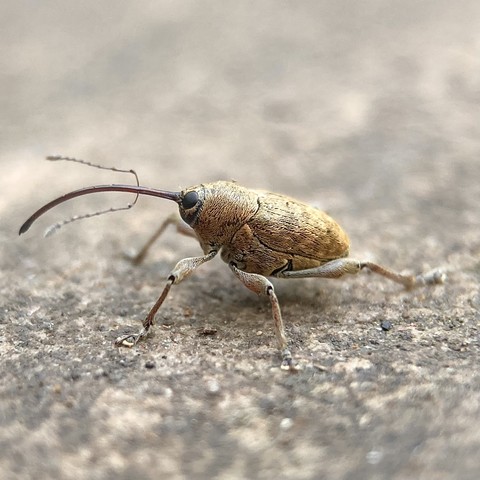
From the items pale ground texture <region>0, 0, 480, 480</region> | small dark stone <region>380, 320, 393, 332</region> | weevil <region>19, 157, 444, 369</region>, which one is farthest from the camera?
weevil <region>19, 157, 444, 369</region>

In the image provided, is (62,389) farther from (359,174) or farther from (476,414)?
(359,174)

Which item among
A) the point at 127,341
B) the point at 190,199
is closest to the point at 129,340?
the point at 127,341

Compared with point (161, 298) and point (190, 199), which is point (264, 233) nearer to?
point (190, 199)

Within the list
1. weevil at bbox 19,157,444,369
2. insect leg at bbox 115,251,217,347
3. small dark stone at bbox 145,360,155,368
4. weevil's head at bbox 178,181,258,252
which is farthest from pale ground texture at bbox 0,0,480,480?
weevil's head at bbox 178,181,258,252

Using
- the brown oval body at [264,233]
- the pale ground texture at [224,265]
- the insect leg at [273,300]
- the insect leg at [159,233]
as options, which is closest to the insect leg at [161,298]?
the pale ground texture at [224,265]

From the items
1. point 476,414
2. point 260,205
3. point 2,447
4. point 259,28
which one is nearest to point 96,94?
point 259,28

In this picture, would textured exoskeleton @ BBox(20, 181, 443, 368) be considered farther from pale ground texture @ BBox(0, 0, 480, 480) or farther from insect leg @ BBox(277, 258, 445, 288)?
pale ground texture @ BBox(0, 0, 480, 480)
